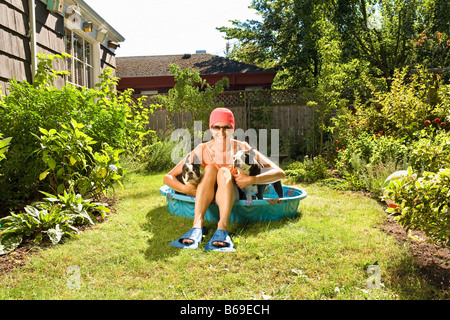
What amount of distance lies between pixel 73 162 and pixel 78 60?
4657 millimetres

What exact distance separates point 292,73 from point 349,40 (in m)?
2.72

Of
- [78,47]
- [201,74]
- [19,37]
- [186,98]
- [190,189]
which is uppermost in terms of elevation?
[201,74]

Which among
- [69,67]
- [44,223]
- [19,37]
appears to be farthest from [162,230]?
[69,67]

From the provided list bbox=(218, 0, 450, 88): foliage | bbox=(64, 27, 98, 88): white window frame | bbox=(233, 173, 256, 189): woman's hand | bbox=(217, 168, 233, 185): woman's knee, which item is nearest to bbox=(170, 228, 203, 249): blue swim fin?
bbox=(217, 168, 233, 185): woman's knee

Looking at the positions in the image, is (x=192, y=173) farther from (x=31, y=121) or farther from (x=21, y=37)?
(x=21, y=37)

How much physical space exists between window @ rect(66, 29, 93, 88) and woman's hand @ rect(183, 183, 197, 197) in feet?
14.7

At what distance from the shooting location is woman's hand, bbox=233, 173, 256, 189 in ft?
10.6

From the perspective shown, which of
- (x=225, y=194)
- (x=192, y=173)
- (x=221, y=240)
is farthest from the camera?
(x=192, y=173)

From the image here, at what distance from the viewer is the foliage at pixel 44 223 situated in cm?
267

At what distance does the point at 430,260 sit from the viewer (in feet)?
7.91

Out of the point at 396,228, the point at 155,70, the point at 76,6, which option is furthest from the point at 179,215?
the point at 155,70

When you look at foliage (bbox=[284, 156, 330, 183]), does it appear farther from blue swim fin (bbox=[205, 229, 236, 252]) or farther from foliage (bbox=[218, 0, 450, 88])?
foliage (bbox=[218, 0, 450, 88])
